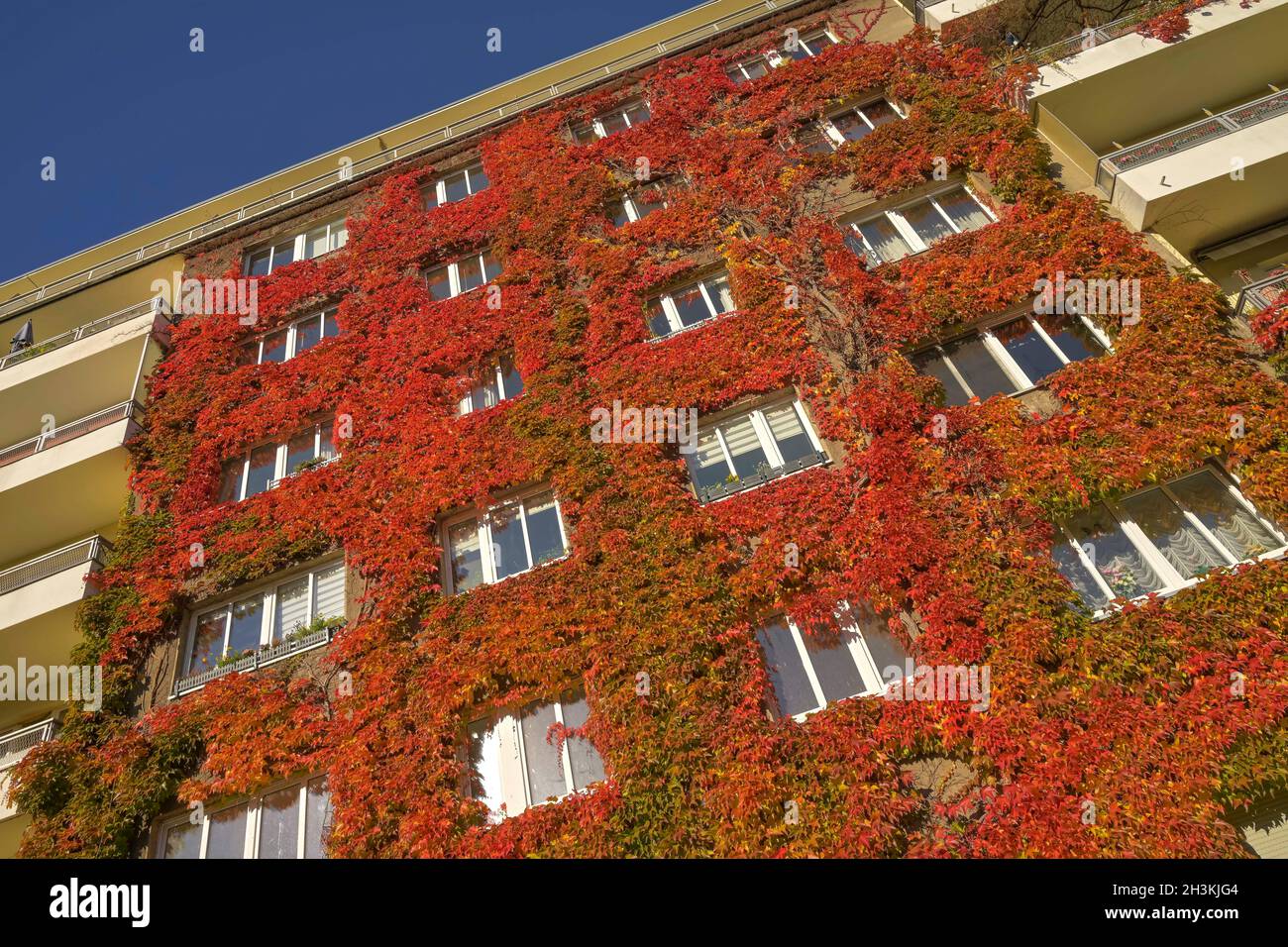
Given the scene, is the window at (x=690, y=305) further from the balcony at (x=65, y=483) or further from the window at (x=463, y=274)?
the balcony at (x=65, y=483)

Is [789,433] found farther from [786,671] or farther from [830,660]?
[786,671]

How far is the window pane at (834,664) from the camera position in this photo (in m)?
13.6

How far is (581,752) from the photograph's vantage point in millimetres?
14219

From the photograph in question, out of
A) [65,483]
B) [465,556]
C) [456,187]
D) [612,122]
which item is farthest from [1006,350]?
[65,483]

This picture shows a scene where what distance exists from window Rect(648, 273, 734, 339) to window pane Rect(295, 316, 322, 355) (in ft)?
33.3

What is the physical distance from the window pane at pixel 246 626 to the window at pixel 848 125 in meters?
18.0

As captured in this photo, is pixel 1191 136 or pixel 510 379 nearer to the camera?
pixel 1191 136

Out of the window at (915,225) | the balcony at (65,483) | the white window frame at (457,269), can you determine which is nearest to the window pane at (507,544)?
the white window frame at (457,269)

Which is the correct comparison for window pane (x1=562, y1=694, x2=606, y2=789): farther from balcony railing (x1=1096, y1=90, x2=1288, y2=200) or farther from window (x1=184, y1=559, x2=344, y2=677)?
balcony railing (x1=1096, y1=90, x2=1288, y2=200)

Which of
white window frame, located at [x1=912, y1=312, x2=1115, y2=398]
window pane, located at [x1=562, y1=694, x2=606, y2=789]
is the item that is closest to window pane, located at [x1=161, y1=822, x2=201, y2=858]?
window pane, located at [x1=562, y1=694, x2=606, y2=789]

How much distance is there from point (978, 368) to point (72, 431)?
76.3 ft

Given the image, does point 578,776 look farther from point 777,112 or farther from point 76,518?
point 777,112

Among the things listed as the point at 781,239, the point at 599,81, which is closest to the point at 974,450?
the point at 781,239

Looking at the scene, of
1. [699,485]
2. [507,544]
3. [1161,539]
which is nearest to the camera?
[1161,539]
